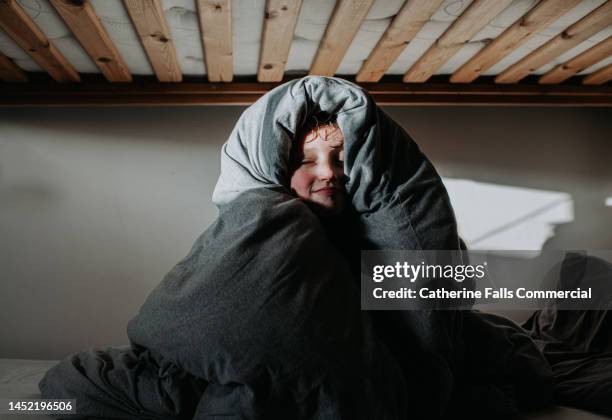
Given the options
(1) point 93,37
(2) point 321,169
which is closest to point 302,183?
(2) point 321,169

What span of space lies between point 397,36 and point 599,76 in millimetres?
1280

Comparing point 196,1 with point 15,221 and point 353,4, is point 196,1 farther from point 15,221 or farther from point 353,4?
point 15,221

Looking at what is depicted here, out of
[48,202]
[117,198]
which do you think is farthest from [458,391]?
[48,202]

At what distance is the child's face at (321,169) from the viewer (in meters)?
1.08

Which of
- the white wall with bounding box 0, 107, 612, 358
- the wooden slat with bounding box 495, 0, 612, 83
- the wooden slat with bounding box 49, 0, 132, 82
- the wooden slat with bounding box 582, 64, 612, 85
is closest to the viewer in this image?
the wooden slat with bounding box 49, 0, 132, 82

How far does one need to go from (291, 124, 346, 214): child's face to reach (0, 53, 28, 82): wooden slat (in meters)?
1.69

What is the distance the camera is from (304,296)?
847 millimetres

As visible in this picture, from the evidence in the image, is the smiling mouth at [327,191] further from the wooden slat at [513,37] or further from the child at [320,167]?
the wooden slat at [513,37]

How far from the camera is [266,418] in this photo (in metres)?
0.81

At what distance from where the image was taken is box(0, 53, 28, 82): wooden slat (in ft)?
6.80

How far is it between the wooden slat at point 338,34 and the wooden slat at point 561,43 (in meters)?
0.88

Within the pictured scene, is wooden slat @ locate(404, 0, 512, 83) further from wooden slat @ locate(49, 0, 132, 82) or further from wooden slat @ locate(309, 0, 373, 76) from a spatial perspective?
wooden slat @ locate(49, 0, 132, 82)

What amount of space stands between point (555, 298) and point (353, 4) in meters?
1.40

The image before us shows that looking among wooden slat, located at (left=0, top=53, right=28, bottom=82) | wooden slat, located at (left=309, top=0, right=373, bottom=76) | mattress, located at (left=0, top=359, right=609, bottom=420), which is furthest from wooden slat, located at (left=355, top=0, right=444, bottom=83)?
wooden slat, located at (left=0, top=53, right=28, bottom=82)
